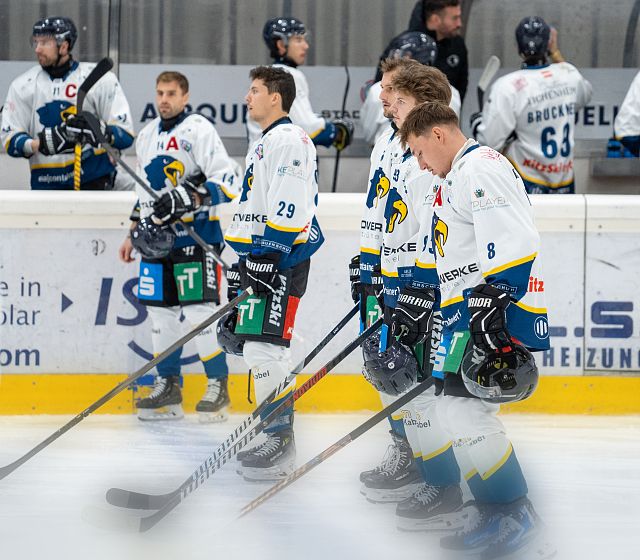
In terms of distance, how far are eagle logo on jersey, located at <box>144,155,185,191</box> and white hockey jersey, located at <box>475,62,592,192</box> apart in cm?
157

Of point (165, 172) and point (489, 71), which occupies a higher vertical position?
point (489, 71)

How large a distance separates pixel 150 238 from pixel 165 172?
1.12 ft

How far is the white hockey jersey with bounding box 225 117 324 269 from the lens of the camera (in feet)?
13.9

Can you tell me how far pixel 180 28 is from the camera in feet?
21.3

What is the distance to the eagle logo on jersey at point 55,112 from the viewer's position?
571 centimetres

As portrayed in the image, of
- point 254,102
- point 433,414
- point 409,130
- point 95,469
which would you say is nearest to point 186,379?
point 95,469

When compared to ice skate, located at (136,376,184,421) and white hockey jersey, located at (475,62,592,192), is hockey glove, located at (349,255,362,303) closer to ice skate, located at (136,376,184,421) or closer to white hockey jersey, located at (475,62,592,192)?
ice skate, located at (136,376,184,421)

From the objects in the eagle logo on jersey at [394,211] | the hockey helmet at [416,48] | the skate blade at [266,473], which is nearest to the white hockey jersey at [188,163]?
the hockey helmet at [416,48]

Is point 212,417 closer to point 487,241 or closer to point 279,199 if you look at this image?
point 279,199

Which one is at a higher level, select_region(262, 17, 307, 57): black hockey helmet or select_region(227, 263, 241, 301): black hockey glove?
select_region(262, 17, 307, 57): black hockey helmet

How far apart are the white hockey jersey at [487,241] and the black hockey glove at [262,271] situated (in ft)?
3.12

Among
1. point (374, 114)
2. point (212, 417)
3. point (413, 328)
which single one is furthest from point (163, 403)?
point (413, 328)

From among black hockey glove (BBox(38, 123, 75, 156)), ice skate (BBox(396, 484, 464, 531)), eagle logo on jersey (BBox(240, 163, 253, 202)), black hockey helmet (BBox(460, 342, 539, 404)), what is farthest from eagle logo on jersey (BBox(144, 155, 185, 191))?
black hockey helmet (BBox(460, 342, 539, 404))

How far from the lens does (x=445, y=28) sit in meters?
6.22
